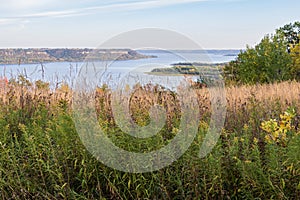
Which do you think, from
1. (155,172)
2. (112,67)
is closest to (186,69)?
(112,67)

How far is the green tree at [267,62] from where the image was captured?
14.9 meters

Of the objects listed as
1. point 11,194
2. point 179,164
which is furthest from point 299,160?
point 11,194

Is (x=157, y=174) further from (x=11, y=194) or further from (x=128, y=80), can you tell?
(x=128, y=80)

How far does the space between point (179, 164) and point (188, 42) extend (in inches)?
61.5

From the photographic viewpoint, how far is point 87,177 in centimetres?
371

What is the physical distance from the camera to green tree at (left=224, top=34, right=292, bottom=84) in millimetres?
14891

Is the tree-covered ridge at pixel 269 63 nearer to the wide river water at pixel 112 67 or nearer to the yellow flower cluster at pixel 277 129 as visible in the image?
the wide river water at pixel 112 67

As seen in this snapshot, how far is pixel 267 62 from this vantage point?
14.8 m

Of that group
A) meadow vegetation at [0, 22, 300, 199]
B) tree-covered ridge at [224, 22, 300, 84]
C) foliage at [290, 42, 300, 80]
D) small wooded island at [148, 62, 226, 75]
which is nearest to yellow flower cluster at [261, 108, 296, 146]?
meadow vegetation at [0, 22, 300, 199]

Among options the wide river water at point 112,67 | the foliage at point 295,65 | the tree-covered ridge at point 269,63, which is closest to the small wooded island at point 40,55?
the wide river water at point 112,67

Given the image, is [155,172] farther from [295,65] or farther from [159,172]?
[295,65]

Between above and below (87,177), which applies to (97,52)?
above

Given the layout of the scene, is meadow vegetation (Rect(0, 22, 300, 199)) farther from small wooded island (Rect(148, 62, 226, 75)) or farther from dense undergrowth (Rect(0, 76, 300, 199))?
small wooded island (Rect(148, 62, 226, 75))

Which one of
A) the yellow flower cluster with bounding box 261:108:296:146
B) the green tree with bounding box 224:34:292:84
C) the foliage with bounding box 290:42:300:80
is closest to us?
the yellow flower cluster with bounding box 261:108:296:146
